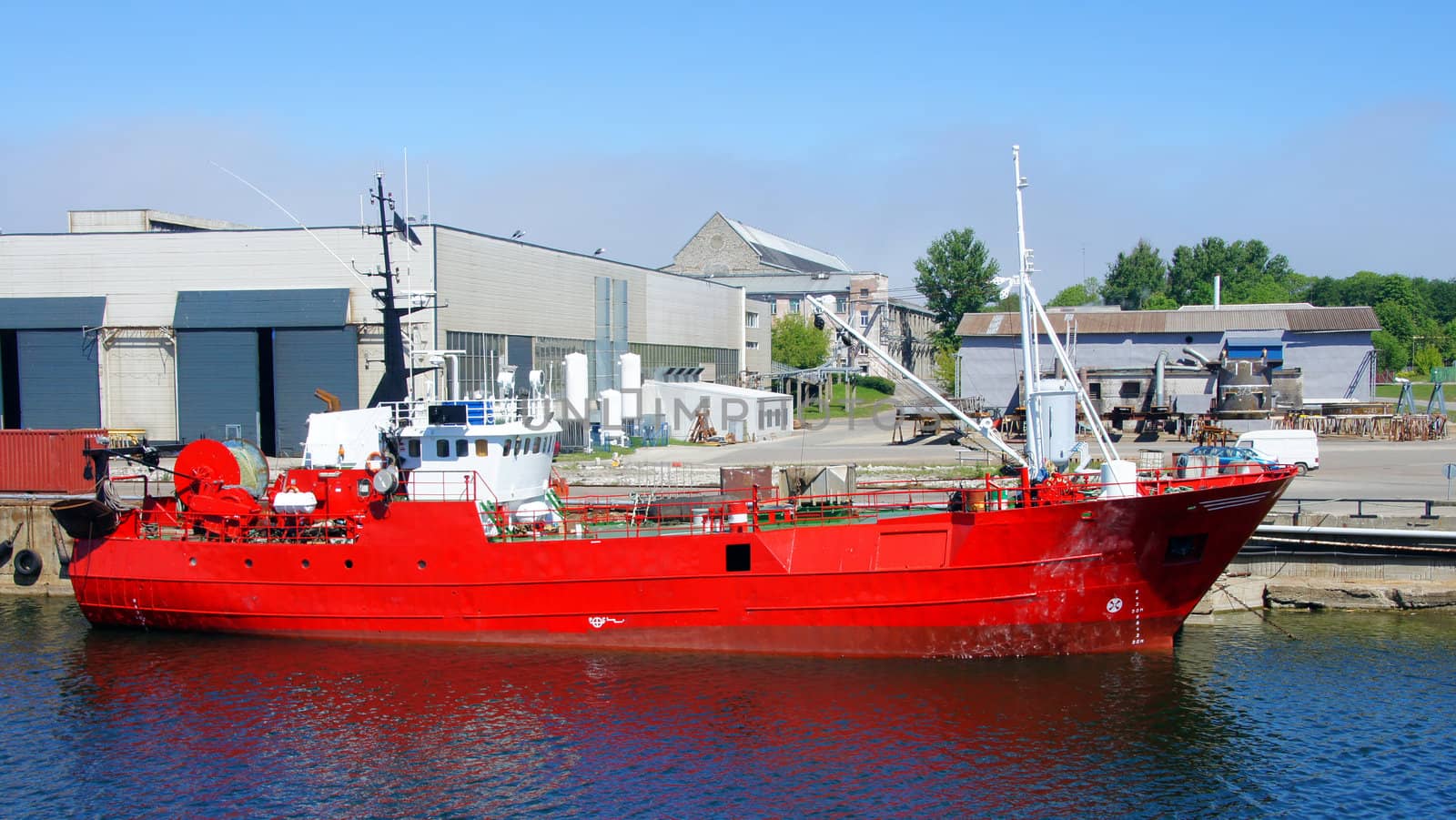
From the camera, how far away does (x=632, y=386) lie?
5588cm

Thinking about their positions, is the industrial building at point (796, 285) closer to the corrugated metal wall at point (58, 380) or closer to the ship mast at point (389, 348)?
the corrugated metal wall at point (58, 380)

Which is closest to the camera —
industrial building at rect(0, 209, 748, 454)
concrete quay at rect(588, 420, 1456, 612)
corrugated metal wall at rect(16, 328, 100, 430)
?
concrete quay at rect(588, 420, 1456, 612)

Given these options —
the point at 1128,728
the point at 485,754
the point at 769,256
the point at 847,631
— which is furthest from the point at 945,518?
the point at 769,256

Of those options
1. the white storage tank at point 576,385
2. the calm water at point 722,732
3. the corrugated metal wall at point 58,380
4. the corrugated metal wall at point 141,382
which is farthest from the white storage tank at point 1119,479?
the corrugated metal wall at point 58,380

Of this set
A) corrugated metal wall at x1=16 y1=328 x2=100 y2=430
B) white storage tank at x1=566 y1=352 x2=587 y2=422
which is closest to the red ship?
corrugated metal wall at x1=16 y1=328 x2=100 y2=430

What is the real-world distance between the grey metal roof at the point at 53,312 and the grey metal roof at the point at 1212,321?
44065 millimetres

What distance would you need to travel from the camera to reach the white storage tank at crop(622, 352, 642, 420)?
5422 centimetres

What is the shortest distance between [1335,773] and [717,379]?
184 ft

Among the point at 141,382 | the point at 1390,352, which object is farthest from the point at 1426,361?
the point at 141,382

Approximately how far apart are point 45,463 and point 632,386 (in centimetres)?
2944

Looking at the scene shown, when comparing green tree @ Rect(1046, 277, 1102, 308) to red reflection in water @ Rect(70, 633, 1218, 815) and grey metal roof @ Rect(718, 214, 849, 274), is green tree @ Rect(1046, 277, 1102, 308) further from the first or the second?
red reflection in water @ Rect(70, 633, 1218, 815)

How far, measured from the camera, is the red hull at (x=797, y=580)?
21219 mm

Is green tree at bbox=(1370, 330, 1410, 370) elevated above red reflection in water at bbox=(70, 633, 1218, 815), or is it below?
above

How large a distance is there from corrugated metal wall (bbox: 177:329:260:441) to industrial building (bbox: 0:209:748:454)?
51mm
